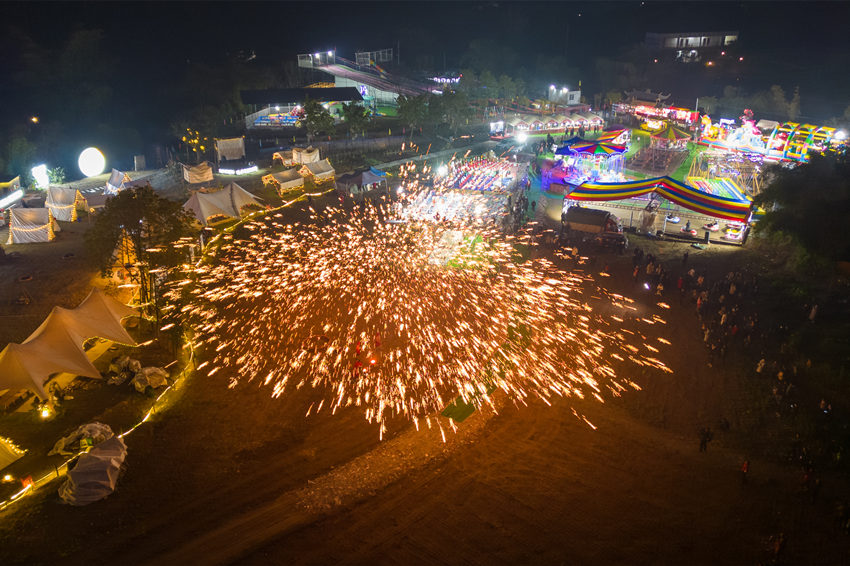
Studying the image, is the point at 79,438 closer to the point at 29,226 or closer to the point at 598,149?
the point at 29,226

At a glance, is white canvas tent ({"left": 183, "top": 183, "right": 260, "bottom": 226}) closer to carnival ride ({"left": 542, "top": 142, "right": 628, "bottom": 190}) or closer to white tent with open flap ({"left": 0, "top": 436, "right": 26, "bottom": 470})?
white tent with open flap ({"left": 0, "top": 436, "right": 26, "bottom": 470})

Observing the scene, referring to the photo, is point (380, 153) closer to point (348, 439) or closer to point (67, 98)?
point (67, 98)

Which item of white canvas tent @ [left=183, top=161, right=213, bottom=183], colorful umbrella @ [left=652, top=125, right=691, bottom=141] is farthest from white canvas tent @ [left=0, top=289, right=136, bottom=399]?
colorful umbrella @ [left=652, top=125, right=691, bottom=141]

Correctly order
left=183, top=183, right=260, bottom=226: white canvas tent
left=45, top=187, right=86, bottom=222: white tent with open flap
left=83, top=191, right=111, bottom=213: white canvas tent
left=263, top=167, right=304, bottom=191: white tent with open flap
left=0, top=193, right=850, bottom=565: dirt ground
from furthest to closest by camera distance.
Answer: left=263, top=167, right=304, bottom=191: white tent with open flap
left=83, top=191, right=111, bottom=213: white canvas tent
left=45, top=187, right=86, bottom=222: white tent with open flap
left=183, top=183, right=260, bottom=226: white canvas tent
left=0, top=193, right=850, bottom=565: dirt ground

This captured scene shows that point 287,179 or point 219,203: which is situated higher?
point 287,179

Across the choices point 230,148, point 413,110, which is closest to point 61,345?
point 230,148

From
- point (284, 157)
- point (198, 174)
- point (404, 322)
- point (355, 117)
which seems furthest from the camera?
point (355, 117)

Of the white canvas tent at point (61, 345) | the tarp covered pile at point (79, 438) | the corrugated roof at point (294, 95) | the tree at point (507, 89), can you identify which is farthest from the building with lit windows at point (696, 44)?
the tarp covered pile at point (79, 438)
